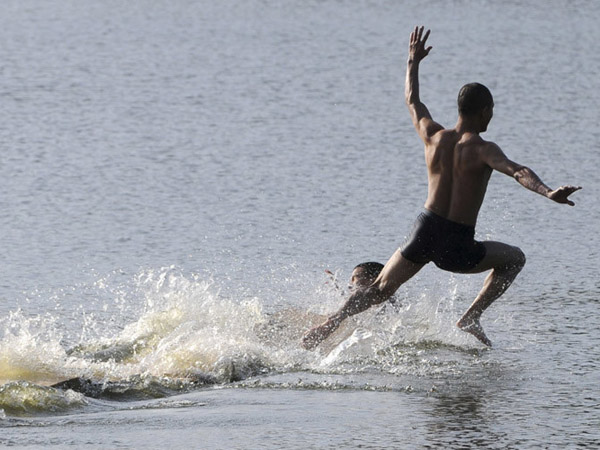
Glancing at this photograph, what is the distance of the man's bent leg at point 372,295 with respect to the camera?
918cm

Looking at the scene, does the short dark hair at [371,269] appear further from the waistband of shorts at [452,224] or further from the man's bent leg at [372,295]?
the waistband of shorts at [452,224]

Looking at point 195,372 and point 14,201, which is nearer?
point 195,372

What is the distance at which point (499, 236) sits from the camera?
12984mm

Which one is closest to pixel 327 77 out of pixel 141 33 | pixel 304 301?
pixel 141 33

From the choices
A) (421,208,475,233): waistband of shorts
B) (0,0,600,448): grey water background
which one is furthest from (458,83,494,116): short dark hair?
(0,0,600,448): grey water background

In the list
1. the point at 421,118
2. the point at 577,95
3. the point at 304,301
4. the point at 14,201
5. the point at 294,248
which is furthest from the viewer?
the point at 577,95

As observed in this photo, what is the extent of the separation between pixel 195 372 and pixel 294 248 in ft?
12.0

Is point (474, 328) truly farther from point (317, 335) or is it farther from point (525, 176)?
point (525, 176)

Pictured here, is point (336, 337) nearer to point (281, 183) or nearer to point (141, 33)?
point (281, 183)

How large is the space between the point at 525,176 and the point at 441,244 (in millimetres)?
813

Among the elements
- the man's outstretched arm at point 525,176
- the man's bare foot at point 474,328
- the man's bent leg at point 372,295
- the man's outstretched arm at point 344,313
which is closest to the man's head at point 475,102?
the man's outstretched arm at point 525,176

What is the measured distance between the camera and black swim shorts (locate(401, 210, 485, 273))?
9.02 meters

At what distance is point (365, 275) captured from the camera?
10.0m

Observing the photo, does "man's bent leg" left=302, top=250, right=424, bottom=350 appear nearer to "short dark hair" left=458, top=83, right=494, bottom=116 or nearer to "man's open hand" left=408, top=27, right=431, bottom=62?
"short dark hair" left=458, top=83, right=494, bottom=116
